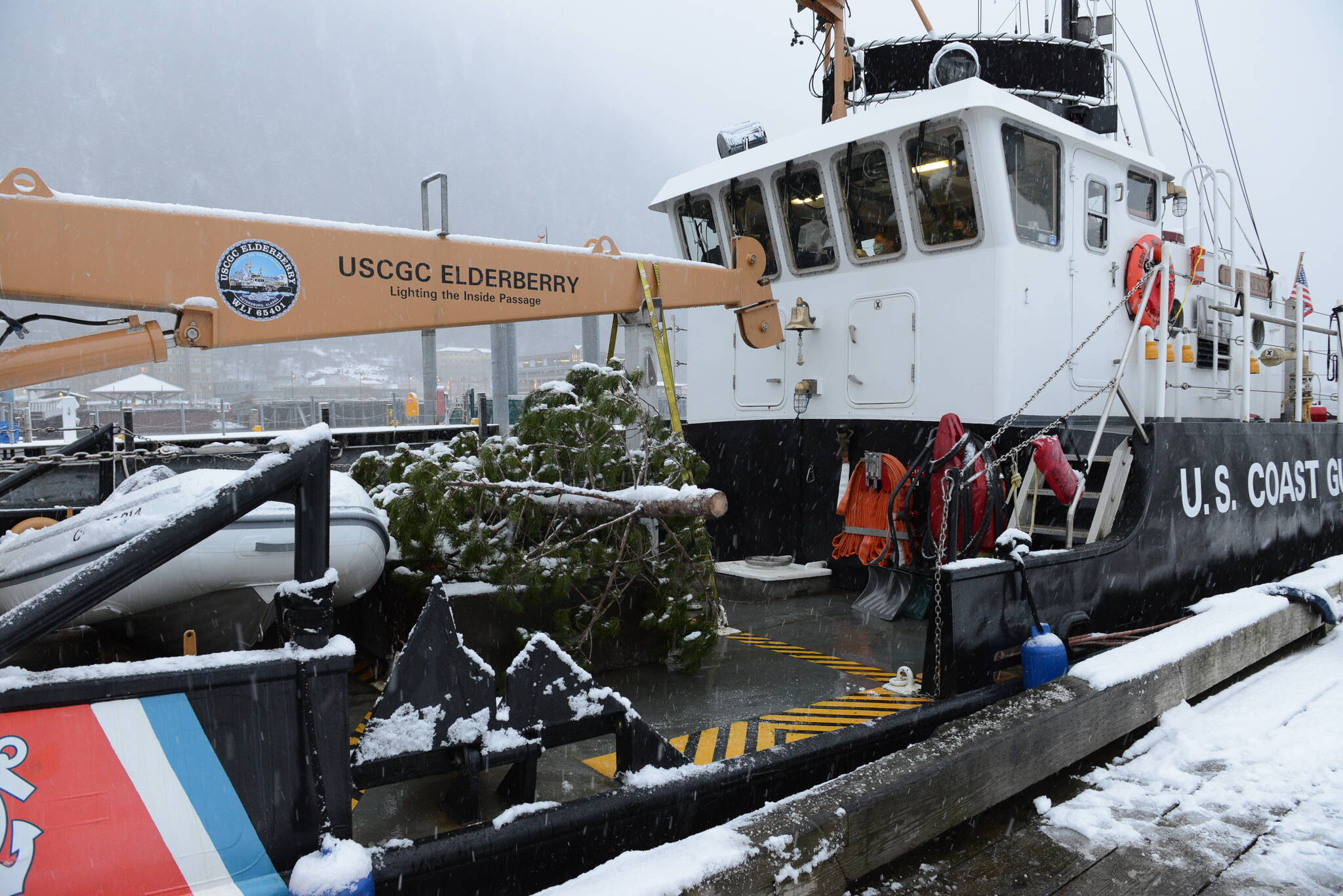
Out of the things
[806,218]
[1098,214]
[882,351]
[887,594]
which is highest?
[806,218]

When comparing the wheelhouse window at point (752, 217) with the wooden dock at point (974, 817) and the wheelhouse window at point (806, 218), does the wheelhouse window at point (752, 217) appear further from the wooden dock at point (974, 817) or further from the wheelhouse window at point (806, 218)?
the wooden dock at point (974, 817)

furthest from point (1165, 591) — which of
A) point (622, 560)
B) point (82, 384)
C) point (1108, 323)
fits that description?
point (82, 384)

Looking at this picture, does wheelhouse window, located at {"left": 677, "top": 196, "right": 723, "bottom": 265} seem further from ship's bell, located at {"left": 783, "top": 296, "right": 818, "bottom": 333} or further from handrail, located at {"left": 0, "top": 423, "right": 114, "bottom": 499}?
handrail, located at {"left": 0, "top": 423, "right": 114, "bottom": 499}

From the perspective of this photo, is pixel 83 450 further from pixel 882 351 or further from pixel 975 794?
pixel 882 351

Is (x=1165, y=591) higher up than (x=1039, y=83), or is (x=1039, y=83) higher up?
(x=1039, y=83)

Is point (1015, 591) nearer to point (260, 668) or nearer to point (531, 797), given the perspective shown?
point (531, 797)

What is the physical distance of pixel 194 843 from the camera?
6.30 feet

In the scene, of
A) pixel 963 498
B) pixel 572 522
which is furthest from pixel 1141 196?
pixel 572 522

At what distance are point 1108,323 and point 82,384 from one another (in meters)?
79.5

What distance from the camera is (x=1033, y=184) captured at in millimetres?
6410

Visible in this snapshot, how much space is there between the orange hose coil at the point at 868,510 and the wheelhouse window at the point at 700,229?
2.43m

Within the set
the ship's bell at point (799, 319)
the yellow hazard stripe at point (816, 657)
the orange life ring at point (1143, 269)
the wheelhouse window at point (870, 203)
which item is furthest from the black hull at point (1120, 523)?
the wheelhouse window at point (870, 203)

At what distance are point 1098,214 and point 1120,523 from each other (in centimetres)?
275

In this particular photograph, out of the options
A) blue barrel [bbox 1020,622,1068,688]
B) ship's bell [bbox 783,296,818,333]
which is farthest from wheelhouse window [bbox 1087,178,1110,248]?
blue barrel [bbox 1020,622,1068,688]
